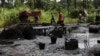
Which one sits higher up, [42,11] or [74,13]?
[42,11]

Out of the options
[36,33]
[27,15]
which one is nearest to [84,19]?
[27,15]

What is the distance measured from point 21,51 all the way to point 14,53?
2.60 ft

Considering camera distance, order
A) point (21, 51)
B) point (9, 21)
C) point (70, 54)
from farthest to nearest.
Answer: point (9, 21) → point (21, 51) → point (70, 54)

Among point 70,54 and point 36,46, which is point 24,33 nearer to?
point 36,46

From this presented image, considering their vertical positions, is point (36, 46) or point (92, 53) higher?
point (92, 53)

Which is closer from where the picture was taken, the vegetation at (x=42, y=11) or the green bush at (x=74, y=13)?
the vegetation at (x=42, y=11)

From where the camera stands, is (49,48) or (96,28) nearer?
(49,48)

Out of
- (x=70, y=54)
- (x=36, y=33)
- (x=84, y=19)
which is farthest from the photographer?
(x=84, y=19)

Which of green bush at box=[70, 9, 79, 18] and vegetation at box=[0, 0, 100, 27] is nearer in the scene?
vegetation at box=[0, 0, 100, 27]

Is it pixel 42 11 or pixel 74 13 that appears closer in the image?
pixel 42 11

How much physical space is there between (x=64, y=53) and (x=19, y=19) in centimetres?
1769

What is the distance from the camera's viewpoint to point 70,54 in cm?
1582

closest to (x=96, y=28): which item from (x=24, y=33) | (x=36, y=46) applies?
(x=24, y=33)

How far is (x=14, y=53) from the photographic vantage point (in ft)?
53.3
